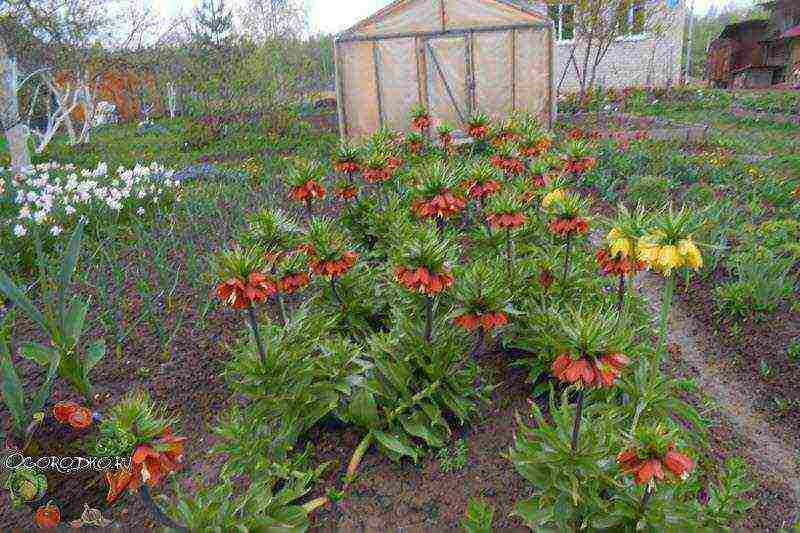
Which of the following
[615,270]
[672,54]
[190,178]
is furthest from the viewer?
[672,54]

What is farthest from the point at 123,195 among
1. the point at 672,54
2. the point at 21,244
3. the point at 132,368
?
the point at 672,54

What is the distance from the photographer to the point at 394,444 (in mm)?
2641

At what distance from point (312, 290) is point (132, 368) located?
128 cm

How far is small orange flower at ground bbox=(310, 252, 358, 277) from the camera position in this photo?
2824 mm

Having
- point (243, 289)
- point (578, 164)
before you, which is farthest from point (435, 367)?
point (578, 164)

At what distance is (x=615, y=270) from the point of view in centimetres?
269

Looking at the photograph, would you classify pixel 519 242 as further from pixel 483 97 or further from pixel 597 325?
pixel 483 97

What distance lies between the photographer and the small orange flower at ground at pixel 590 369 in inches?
70.8

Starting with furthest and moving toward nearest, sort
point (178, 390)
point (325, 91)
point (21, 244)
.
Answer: point (325, 91) → point (21, 244) → point (178, 390)

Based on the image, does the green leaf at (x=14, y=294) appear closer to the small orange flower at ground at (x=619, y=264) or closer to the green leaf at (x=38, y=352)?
the green leaf at (x=38, y=352)

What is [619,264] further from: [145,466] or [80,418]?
[80,418]

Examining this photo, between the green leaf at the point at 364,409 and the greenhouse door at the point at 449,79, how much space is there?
937 centimetres

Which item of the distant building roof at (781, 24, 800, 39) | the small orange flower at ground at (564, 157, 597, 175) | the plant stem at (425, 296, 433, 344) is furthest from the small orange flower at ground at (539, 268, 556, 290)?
the distant building roof at (781, 24, 800, 39)

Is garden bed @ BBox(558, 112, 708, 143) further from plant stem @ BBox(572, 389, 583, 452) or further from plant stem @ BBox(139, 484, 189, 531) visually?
plant stem @ BBox(139, 484, 189, 531)
